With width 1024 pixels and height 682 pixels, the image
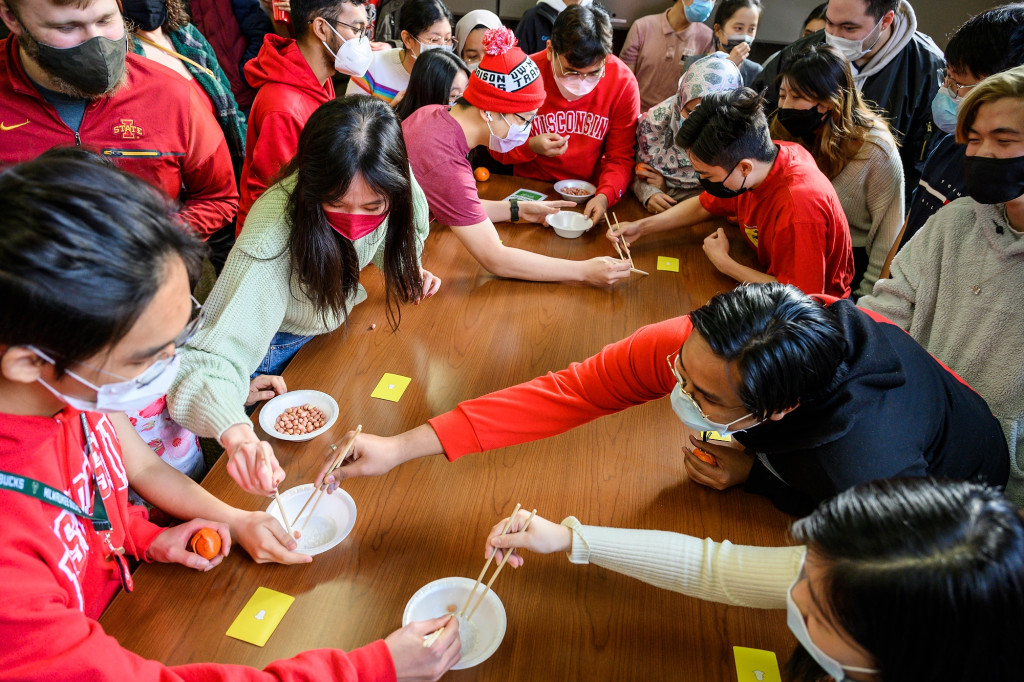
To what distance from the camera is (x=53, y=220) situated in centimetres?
74

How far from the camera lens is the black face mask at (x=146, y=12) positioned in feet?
7.82

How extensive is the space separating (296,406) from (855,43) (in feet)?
9.81

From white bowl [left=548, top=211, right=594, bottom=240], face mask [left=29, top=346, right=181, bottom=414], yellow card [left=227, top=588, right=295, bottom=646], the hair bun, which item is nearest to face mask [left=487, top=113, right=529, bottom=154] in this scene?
the hair bun

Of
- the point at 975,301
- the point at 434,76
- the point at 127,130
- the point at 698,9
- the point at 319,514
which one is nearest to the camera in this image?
the point at 319,514

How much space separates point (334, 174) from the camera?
1.49m

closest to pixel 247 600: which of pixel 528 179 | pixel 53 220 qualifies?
pixel 53 220

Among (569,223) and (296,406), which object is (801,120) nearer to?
(569,223)

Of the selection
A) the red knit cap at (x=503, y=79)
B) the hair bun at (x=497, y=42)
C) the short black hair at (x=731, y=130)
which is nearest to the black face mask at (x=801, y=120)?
the short black hair at (x=731, y=130)

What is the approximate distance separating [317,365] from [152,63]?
122 cm

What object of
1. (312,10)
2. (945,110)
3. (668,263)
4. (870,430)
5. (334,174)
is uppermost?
(312,10)

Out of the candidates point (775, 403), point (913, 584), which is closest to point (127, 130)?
point (775, 403)

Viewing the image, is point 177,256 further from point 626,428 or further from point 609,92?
point 609,92

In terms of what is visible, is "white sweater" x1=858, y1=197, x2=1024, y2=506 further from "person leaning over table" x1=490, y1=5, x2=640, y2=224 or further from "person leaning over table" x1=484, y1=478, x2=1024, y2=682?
"person leaning over table" x1=490, y1=5, x2=640, y2=224

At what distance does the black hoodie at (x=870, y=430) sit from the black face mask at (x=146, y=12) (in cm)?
266
